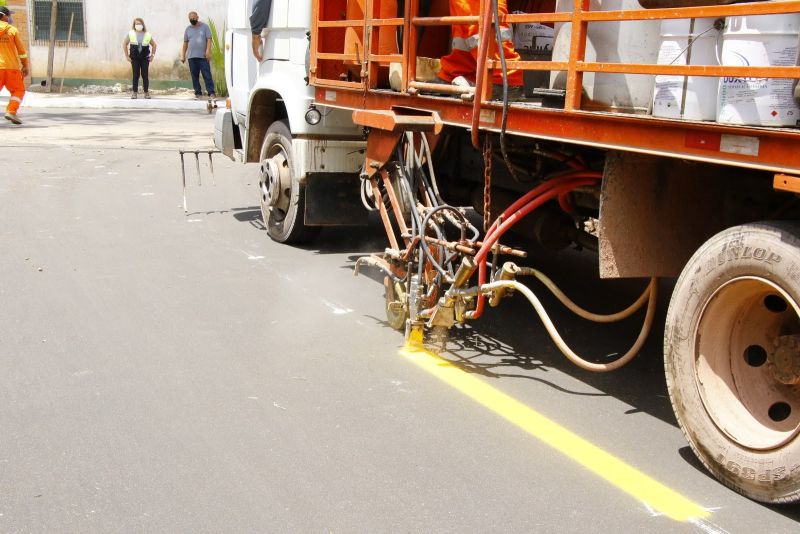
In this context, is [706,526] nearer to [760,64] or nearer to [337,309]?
[760,64]

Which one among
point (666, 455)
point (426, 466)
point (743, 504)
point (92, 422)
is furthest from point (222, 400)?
point (743, 504)

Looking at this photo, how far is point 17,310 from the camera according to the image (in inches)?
227

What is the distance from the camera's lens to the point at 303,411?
168 inches

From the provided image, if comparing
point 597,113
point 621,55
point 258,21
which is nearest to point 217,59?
point 258,21

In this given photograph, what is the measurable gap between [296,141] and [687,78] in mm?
4226

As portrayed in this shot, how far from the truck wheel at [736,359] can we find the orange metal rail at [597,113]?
13.1 inches

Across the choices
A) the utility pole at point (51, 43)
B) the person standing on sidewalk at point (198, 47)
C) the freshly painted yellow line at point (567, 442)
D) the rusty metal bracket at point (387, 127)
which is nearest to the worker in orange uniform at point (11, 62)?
the person standing on sidewalk at point (198, 47)

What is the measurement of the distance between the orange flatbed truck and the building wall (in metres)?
20.4

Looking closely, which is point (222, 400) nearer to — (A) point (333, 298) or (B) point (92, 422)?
(B) point (92, 422)

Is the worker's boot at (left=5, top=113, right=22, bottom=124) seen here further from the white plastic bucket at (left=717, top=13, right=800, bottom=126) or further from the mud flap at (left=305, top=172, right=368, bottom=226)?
the white plastic bucket at (left=717, top=13, right=800, bottom=126)

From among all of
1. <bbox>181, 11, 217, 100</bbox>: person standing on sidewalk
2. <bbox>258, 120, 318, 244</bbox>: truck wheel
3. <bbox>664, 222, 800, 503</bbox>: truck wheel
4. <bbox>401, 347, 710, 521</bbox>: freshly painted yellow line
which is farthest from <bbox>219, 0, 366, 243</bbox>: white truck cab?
<bbox>181, 11, 217, 100</bbox>: person standing on sidewalk

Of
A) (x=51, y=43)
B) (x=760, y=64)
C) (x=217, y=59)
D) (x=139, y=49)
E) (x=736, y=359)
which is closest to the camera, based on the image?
(x=760, y=64)

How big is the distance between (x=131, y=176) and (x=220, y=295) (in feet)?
18.4

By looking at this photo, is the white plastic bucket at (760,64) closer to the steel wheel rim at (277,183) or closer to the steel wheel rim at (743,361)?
the steel wheel rim at (743,361)
